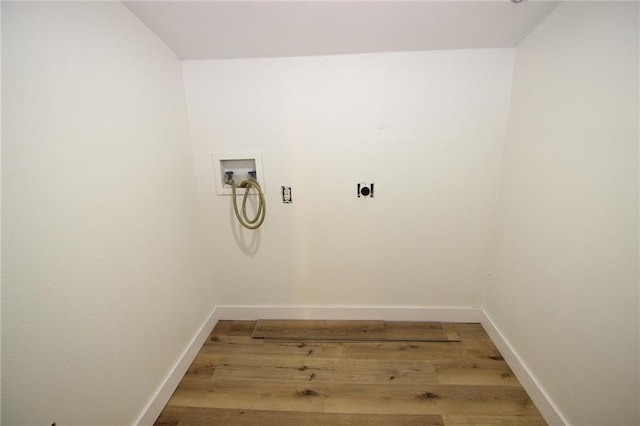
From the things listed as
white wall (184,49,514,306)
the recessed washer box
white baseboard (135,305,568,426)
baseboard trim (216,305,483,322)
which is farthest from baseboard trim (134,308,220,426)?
the recessed washer box

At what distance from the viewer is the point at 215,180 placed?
1755 millimetres

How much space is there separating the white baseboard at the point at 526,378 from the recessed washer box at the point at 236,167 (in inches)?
74.4

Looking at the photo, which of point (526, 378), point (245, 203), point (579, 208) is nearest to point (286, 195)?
point (245, 203)

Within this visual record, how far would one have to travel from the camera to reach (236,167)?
177cm

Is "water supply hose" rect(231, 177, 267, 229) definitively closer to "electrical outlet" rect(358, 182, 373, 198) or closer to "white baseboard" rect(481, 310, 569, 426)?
"electrical outlet" rect(358, 182, 373, 198)

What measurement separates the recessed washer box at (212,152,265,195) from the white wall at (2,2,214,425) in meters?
0.31

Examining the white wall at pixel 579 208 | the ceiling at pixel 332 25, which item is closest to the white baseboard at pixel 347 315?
the white wall at pixel 579 208

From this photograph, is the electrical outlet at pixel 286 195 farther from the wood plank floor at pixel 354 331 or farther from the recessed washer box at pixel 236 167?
the wood plank floor at pixel 354 331

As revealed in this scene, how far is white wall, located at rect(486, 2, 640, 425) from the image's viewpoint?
0.89 m

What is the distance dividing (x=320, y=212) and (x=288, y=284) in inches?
25.2

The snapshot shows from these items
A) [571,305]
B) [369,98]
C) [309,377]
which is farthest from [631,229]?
[309,377]

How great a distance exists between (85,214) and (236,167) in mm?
931

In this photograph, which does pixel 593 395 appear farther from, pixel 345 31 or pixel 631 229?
pixel 345 31

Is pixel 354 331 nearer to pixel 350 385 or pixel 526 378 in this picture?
pixel 350 385
